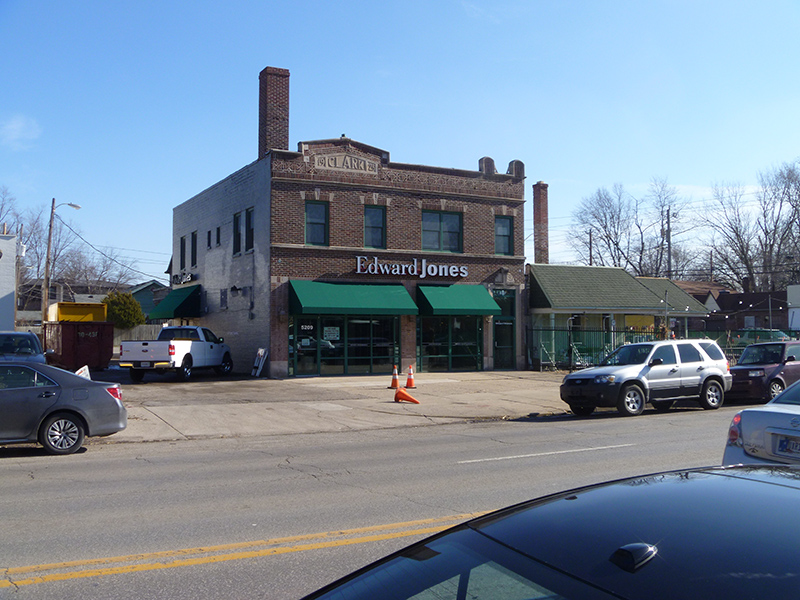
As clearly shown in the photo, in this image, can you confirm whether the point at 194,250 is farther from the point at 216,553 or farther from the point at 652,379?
the point at 216,553

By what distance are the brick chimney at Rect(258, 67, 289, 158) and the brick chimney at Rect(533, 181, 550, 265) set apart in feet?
47.9

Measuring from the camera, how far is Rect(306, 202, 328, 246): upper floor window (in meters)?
26.7

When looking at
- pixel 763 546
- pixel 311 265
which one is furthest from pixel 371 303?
pixel 763 546

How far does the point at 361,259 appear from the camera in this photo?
27266 millimetres

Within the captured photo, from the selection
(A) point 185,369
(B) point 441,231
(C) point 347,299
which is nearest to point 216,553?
(A) point 185,369

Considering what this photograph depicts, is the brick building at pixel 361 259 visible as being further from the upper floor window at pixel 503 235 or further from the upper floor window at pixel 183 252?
the upper floor window at pixel 183 252

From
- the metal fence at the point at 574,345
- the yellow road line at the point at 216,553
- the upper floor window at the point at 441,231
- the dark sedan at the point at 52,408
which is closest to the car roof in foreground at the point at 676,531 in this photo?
the yellow road line at the point at 216,553

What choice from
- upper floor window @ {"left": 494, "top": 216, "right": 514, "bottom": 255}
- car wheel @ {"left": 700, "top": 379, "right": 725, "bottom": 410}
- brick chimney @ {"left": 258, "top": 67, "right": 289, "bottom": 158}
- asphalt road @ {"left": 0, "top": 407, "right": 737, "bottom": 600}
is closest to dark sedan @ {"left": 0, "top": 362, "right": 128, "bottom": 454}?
asphalt road @ {"left": 0, "top": 407, "right": 737, "bottom": 600}

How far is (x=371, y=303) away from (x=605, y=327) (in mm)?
11949

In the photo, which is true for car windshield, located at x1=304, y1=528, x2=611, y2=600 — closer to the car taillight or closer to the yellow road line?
the yellow road line

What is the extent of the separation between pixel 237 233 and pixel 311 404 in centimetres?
1317

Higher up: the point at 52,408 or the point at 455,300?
the point at 455,300

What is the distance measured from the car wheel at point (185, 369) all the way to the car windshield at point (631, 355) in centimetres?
1478

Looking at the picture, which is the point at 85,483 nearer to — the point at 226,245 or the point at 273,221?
the point at 273,221
